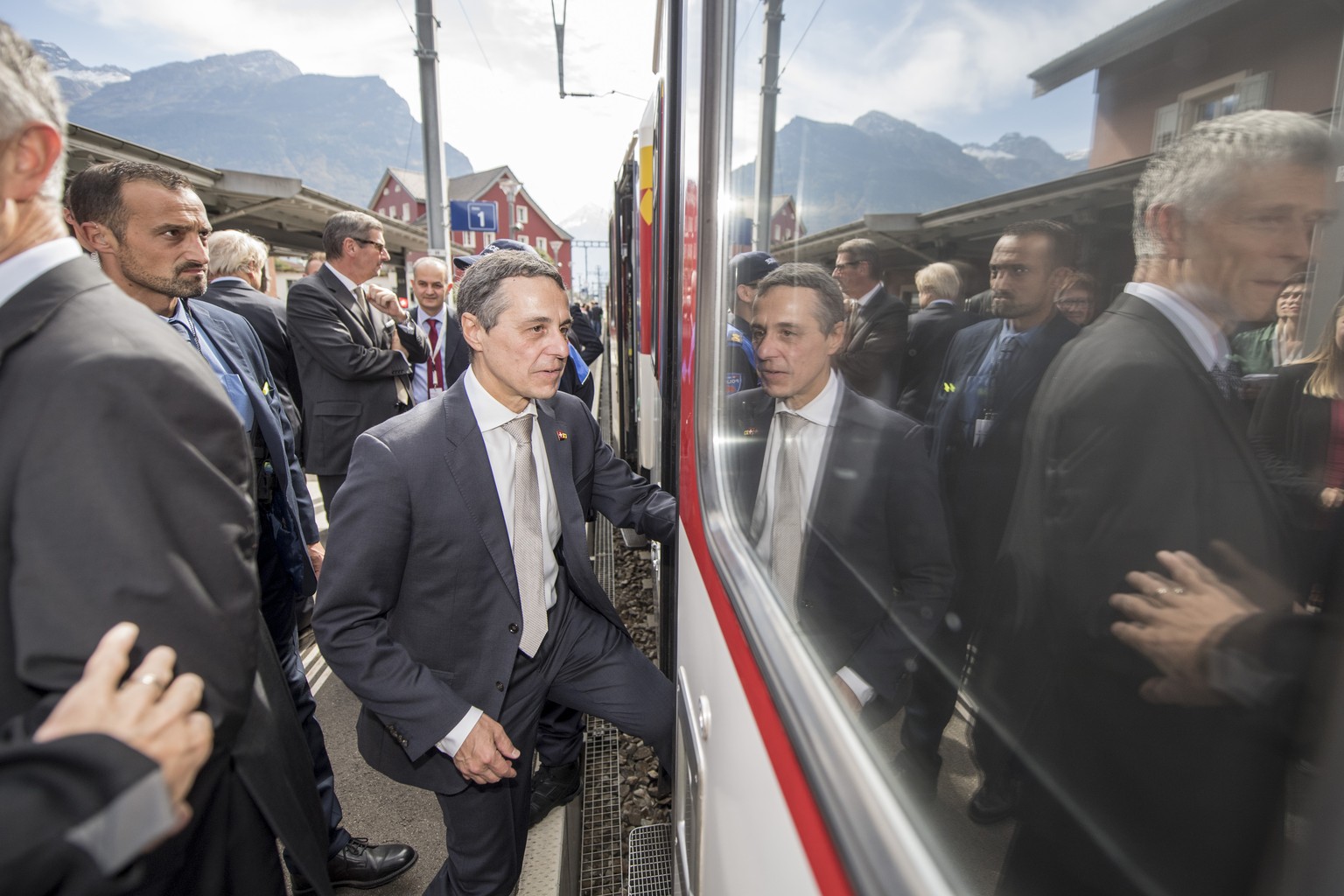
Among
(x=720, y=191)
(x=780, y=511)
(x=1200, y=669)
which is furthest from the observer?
(x=720, y=191)

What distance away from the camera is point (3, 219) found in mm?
802

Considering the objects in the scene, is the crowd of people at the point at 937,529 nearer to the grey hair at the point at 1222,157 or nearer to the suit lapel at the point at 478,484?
the grey hair at the point at 1222,157

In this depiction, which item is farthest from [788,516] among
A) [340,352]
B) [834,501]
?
[340,352]

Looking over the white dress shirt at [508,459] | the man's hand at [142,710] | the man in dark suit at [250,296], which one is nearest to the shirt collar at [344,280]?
the man in dark suit at [250,296]

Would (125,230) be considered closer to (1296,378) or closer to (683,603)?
(683,603)

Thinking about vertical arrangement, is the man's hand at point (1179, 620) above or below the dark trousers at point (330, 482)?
above

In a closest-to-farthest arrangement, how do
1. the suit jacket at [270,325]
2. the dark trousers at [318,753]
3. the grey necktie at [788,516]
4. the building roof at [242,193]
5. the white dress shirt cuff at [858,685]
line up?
the white dress shirt cuff at [858,685] → the grey necktie at [788,516] → the dark trousers at [318,753] → the suit jacket at [270,325] → the building roof at [242,193]

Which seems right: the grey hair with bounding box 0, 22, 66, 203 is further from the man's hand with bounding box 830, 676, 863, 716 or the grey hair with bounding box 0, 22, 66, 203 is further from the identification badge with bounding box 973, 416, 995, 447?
the identification badge with bounding box 973, 416, 995, 447

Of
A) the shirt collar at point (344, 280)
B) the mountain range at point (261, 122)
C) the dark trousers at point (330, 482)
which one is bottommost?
the dark trousers at point (330, 482)

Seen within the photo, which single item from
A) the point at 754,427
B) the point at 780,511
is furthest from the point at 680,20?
the point at 780,511

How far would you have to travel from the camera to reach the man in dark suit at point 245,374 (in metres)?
1.86

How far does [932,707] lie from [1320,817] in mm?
497

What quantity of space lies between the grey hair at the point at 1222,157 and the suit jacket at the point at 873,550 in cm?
41

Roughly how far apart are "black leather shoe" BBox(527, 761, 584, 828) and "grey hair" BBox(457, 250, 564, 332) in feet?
5.09
